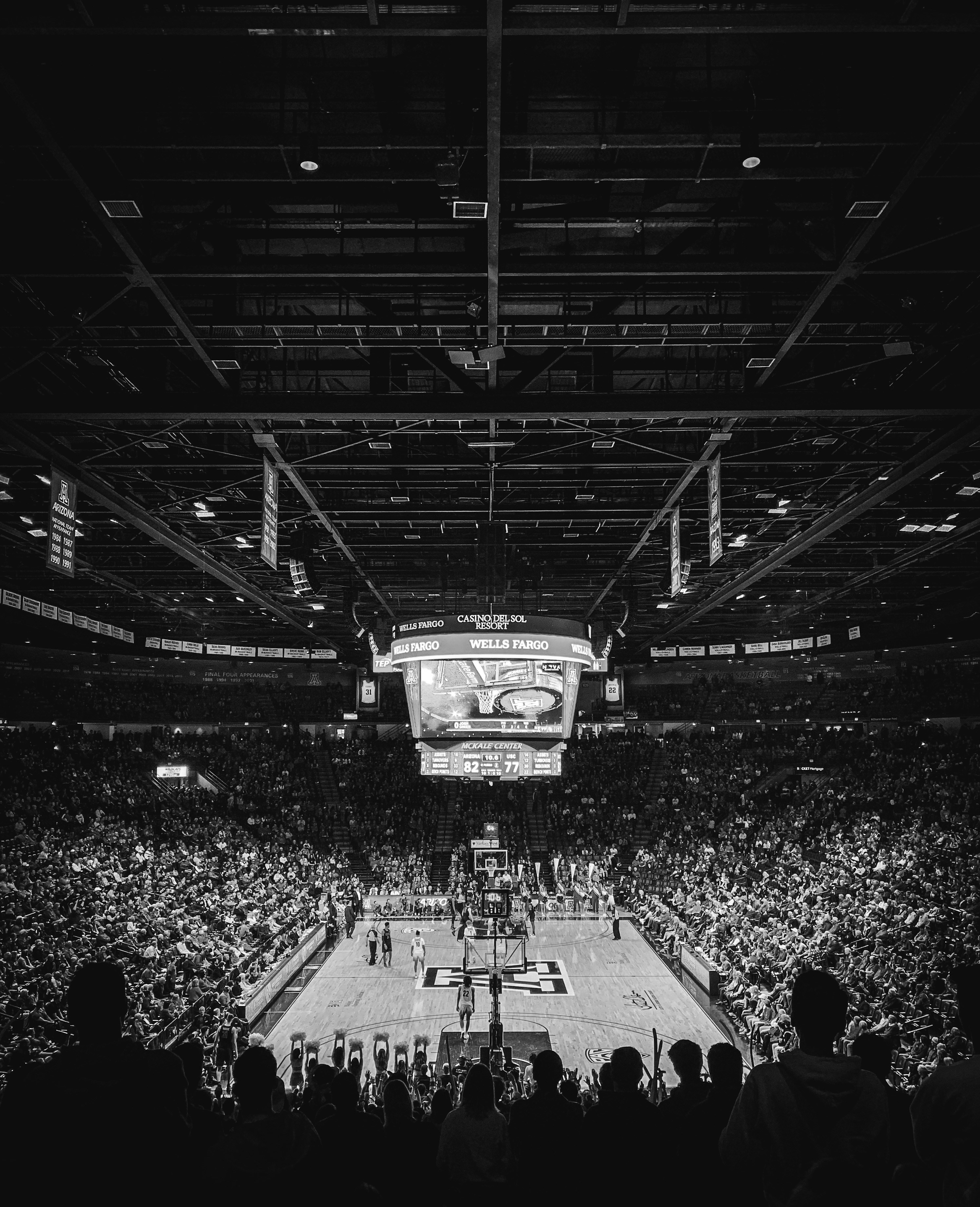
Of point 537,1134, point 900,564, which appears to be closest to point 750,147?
point 537,1134

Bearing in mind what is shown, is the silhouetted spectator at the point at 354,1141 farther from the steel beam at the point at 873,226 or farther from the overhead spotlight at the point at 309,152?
the steel beam at the point at 873,226

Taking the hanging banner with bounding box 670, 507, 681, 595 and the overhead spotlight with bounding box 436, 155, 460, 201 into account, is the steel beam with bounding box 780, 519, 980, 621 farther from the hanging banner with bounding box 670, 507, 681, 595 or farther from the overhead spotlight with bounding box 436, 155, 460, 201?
the overhead spotlight with bounding box 436, 155, 460, 201

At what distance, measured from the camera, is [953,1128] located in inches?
109

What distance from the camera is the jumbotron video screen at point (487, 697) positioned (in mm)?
22594

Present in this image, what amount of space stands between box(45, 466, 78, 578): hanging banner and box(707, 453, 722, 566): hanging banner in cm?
984

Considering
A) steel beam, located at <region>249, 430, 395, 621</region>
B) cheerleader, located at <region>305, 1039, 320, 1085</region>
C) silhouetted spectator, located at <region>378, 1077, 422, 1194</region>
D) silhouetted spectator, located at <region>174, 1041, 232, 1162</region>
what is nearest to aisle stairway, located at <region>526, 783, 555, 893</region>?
steel beam, located at <region>249, 430, 395, 621</region>

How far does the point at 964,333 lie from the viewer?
438 inches

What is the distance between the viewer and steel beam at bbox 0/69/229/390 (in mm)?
6801

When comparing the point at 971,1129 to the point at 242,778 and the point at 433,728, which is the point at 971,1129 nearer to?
the point at 433,728

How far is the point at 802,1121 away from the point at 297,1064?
46.1 feet

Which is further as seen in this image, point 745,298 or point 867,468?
point 867,468

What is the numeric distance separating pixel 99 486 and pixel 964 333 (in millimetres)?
14554

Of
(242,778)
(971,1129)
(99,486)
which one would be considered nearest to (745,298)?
(971,1129)

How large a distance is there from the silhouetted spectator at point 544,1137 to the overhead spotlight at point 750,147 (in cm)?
714
